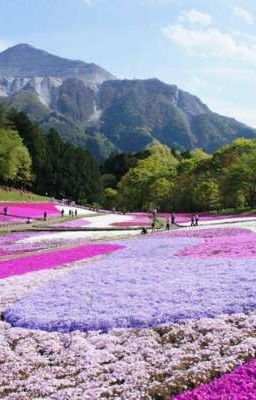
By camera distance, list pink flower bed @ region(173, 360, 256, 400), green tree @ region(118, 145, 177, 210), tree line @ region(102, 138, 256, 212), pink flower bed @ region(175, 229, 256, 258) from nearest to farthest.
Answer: pink flower bed @ region(173, 360, 256, 400), pink flower bed @ region(175, 229, 256, 258), tree line @ region(102, 138, 256, 212), green tree @ region(118, 145, 177, 210)

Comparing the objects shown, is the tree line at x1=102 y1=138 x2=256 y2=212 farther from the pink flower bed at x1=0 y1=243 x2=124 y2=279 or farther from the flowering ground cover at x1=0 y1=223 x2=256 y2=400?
the flowering ground cover at x1=0 y1=223 x2=256 y2=400

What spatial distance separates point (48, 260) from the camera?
37.7 meters

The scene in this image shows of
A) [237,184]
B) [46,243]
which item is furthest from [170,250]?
[237,184]

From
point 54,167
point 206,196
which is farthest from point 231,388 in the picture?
point 54,167

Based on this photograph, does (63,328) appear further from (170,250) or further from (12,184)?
(12,184)

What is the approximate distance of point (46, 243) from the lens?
52.3 metres

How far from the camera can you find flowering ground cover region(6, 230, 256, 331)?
20.4 m

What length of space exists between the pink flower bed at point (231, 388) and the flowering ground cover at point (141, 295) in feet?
18.6

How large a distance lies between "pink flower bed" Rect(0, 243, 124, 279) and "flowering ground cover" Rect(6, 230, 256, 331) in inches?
151

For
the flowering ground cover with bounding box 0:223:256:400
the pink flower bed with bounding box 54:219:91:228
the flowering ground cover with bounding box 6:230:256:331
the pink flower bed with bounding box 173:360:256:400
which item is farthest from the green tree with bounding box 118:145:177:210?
the pink flower bed with bounding box 173:360:256:400

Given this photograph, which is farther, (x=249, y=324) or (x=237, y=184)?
(x=237, y=184)

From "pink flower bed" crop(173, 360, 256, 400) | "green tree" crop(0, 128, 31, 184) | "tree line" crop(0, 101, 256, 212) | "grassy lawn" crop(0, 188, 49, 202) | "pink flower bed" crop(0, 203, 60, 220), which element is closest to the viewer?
"pink flower bed" crop(173, 360, 256, 400)

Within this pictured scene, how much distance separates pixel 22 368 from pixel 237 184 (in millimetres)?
90837

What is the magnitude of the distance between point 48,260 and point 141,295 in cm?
1501
